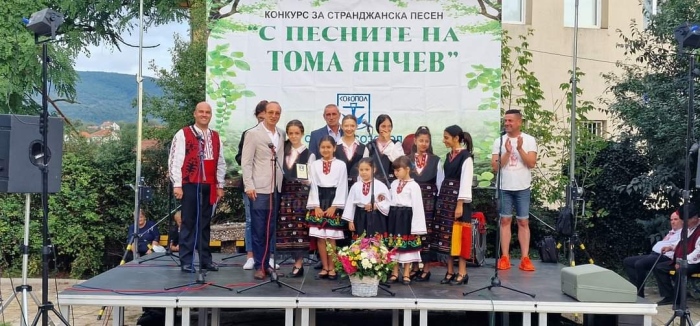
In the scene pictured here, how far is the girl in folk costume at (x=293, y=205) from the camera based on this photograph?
624 cm

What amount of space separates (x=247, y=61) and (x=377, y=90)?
54.9 inches

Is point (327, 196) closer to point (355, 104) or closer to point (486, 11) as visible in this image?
point (355, 104)

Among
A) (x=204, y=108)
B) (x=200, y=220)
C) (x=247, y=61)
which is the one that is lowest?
(x=200, y=220)

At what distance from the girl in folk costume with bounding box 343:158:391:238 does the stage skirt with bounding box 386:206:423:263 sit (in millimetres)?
65

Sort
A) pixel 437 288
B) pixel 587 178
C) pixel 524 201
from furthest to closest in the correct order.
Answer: pixel 587 178 → pixel 524 201 → pixel 437 288

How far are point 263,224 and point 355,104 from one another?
217 centimetres

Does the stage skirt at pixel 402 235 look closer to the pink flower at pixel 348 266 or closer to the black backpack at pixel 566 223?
the pink flower at pixel 348 266

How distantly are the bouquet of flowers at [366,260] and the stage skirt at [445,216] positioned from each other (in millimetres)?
637

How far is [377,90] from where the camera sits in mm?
7836

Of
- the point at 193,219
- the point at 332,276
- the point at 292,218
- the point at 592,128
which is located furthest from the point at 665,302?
the point at 193,219

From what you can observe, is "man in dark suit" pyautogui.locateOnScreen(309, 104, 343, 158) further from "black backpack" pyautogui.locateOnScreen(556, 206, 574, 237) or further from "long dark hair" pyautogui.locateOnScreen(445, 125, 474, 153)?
"black backpack" pyautogui.locateOnScreen(556, 206, 574, 237)

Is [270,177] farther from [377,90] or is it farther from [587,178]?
[587,178]

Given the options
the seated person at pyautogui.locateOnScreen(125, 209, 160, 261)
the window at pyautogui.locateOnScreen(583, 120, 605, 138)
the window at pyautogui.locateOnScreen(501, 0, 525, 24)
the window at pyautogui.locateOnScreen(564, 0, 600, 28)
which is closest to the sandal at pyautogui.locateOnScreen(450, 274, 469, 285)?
the seated person at pyautogui.locateOnScreen(125, 209, 160, 261)

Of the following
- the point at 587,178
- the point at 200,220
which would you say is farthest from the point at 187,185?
the point at 587,178
